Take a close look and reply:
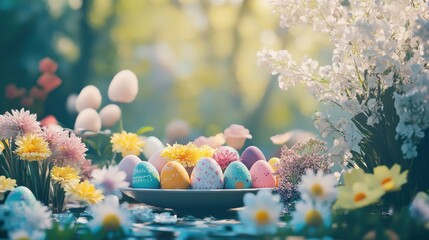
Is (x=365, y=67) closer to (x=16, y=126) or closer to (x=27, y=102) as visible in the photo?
(x=16, y=126)

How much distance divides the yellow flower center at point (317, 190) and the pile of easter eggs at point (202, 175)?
530mm

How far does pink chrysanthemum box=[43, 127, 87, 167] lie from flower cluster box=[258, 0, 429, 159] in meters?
0.57

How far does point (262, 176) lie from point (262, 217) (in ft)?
2.15

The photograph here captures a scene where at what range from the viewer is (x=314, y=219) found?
1.21 metres

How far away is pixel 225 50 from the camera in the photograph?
775 cm

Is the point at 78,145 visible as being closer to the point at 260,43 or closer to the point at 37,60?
the point at 37,60

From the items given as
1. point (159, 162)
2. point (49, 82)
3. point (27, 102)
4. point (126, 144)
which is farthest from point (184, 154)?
point (27, 102)

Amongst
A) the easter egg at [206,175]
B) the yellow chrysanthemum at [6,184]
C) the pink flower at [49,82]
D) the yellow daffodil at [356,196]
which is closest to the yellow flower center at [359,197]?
the yellow daffodil at [356,196]

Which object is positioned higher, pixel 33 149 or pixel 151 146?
pixel 151 146

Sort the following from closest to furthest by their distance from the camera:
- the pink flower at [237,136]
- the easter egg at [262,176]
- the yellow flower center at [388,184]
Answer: the yellow flower center at [388,184], the easter egg at [262,176], the pink flower at [237,136]

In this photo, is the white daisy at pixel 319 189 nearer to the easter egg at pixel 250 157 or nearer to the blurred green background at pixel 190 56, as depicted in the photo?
the easter egg at pixel 250 157

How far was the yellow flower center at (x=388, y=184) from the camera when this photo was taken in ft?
4.32

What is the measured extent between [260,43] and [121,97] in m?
5.59

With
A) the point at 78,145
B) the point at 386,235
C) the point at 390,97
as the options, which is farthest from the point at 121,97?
the point at 386,235
